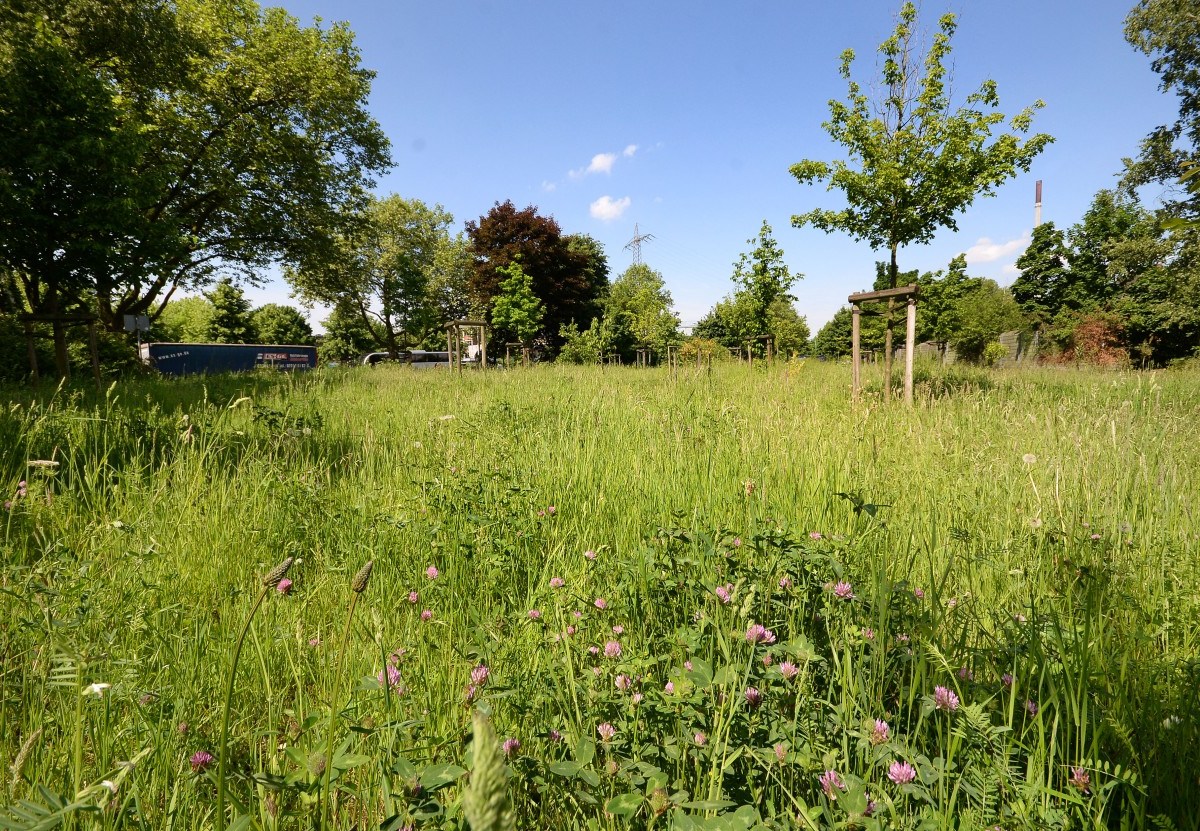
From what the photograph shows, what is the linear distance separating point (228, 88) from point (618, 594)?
72.4ft

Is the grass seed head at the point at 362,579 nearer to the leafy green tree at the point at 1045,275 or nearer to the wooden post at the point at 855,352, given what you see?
the wooden post at the point at 855,352

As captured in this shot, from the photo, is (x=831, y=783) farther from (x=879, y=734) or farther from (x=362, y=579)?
(x=362, y=579)

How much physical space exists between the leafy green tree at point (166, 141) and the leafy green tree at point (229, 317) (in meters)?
22.7

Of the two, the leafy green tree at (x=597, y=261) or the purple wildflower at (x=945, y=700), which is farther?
the leafy green tree at (x=597, y=261)

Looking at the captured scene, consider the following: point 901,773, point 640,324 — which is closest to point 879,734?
point 901,773

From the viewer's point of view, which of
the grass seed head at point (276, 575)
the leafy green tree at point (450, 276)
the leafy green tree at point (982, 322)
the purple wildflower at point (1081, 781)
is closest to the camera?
the grass seed head at point (276, 575)

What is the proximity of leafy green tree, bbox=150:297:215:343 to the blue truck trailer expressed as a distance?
61.4ft

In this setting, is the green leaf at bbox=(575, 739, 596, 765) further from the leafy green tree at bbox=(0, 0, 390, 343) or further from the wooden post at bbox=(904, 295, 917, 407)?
the leafy green tree at bbox=(0, 0, 390, 343)

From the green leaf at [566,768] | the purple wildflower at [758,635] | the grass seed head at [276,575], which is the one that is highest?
the grass seed head at [276,575]

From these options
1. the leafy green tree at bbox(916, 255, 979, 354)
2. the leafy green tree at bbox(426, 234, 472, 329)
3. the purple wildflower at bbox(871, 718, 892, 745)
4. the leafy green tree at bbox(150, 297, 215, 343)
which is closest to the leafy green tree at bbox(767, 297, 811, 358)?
the leafy green tree at bbox(916, 255, 979, 354)

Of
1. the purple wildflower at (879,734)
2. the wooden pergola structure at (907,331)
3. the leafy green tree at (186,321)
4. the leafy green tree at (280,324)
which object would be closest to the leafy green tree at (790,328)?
the wooden pergola structure at (907,331)

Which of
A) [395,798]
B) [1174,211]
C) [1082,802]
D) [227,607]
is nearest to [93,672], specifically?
[227,607]

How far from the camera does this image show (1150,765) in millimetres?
1229

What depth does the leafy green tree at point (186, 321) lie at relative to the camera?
44.8m
